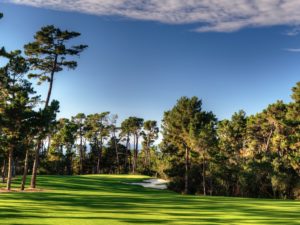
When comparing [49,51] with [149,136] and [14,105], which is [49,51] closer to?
[14,105]

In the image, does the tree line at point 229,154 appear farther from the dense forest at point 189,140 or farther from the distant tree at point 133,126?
the distant tree at point 133,126

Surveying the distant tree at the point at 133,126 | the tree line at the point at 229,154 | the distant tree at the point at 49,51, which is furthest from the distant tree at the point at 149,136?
the distant tree at the point at 49,51

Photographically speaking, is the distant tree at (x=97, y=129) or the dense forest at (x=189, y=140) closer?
the dense forest at (x=189, y=140)

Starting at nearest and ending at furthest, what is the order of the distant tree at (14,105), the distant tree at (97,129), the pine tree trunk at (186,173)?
the distant tree at (14,105) < the pine tree trunk at (186,173) < the distant tree at (97,129)

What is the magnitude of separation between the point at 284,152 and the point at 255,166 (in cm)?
1073

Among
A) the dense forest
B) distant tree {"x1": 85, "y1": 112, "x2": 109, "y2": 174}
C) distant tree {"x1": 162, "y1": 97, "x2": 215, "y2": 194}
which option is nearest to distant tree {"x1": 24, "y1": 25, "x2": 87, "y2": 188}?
the dense forest

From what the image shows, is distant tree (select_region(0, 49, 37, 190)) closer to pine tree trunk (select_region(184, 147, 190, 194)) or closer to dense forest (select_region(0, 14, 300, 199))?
dense forest (select_region(0, 14, 300, 199))

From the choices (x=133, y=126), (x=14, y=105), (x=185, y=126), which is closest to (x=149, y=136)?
(x=133, y=126)

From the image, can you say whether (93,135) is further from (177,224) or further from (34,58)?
(177,224)

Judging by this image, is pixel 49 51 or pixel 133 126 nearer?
pixel 49 51

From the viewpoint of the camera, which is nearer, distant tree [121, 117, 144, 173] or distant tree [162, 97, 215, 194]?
distant tree [162, 97, 215, 194]

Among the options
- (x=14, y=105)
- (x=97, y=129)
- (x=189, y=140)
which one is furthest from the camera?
(x=97, y=129)

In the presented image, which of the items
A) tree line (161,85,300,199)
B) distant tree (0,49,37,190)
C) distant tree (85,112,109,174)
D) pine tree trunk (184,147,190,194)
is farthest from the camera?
distant tree (85,112,109,174)

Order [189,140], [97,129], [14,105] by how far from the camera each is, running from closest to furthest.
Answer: [14,105] < [189,140] < [97,129]
